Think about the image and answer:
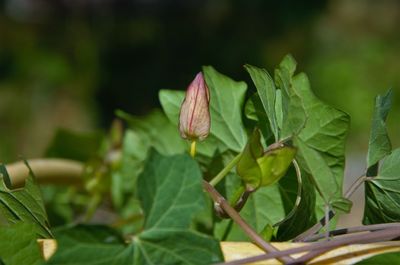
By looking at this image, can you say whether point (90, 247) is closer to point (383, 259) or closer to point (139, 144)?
point (383, 259)

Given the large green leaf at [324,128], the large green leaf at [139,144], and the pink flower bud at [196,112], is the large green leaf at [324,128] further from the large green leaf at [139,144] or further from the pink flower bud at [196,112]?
the large green leaf at [139,144]

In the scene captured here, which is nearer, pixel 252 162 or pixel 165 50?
pixel 252 162

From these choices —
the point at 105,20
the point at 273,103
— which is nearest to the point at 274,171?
the point at 273,103

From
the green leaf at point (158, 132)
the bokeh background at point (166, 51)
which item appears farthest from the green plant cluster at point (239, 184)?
the bokeh background at point (166, 51)

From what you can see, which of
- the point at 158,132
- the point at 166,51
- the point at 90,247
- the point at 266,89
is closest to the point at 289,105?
the point at 266,89

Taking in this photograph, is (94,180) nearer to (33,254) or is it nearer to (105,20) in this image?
(33,254)
